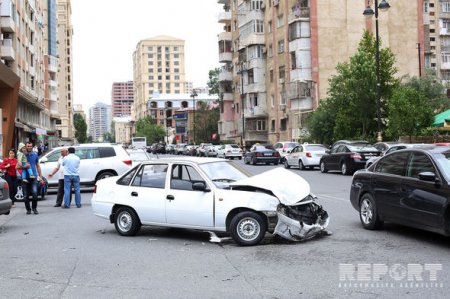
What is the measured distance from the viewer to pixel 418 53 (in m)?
55.2

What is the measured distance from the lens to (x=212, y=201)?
9047 mm

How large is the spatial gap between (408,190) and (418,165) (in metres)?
0.45

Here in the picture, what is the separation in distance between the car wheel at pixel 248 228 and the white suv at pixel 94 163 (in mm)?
11359

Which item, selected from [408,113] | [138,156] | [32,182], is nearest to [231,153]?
[408,113]

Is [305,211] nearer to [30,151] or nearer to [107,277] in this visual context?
[107,277]

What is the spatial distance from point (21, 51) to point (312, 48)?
29265mm

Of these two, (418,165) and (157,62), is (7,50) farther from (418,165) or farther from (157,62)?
(157,62)

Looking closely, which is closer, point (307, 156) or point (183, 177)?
point (183, 177)

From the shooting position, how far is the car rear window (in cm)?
2016

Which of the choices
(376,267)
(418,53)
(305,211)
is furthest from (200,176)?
(418,53)

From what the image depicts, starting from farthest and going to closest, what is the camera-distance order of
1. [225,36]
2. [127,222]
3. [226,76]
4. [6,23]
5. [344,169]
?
1. [225,36]
2. [226,76]
3. [6,23]
4. [344,169]
5. [127,222]

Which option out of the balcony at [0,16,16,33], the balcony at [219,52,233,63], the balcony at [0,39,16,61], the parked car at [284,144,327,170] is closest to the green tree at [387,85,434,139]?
the parked car at [284,144,327,170]

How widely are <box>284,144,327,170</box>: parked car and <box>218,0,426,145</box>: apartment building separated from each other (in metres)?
21.4

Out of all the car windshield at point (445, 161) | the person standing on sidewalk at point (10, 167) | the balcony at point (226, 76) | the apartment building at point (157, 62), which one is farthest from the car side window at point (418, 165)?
the apartment building at point (157, 62)
